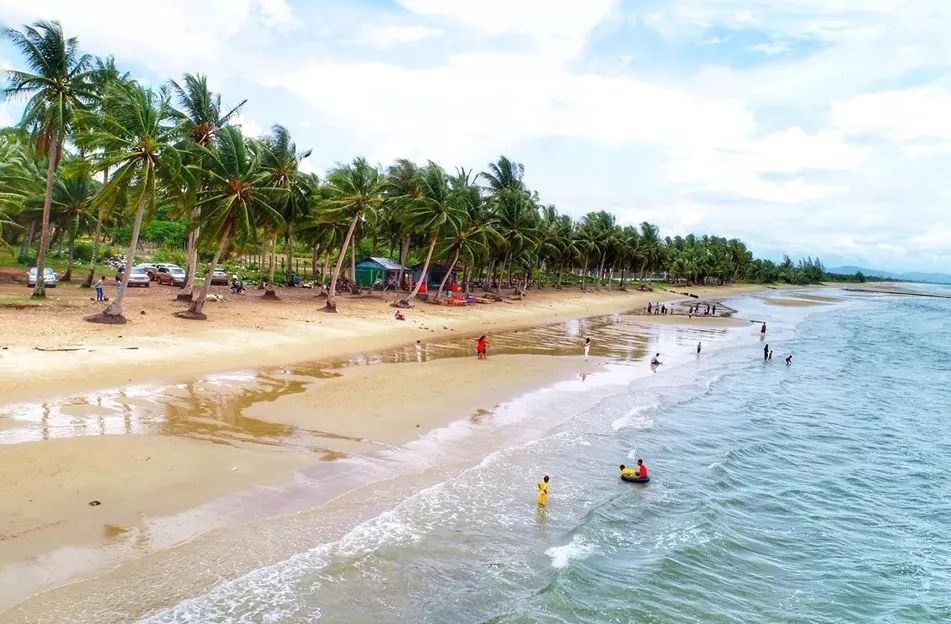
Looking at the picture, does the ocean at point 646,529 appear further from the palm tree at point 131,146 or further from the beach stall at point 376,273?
the beach stall at point 376,273

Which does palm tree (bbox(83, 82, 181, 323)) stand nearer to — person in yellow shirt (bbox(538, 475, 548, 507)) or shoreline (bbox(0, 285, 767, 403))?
shoreline (bbox(0, 285, 767, 403))

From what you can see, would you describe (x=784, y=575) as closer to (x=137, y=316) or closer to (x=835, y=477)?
(x=835, y=477)

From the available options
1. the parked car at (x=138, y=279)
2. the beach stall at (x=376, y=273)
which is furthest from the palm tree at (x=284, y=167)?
the beach stall at (x=376, y=273)

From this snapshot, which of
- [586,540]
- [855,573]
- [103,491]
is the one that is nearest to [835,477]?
[855,573]

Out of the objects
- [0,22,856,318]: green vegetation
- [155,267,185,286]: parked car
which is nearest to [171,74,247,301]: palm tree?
[0,22,856,318]: green vegetation

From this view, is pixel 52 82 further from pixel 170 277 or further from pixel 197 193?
pixel 170 277

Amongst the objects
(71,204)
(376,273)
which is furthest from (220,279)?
Result: (376,273)
